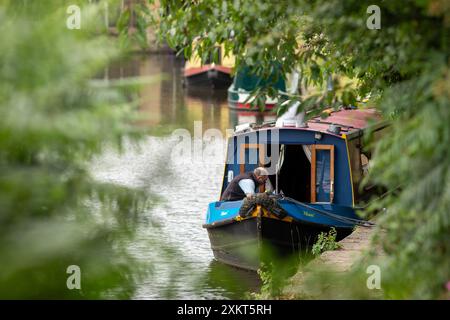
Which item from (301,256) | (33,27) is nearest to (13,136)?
(33,27)

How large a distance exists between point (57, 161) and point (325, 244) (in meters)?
9.40

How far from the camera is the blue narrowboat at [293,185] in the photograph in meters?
13.0

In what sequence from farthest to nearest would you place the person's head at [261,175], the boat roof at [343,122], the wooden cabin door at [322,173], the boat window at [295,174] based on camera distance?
the boat window at [295,174] → the boat roof at [343,122] → the wooden cabin door at [322,173] → the person's head at [261,175]

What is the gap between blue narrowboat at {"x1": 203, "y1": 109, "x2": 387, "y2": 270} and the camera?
13.0 metres

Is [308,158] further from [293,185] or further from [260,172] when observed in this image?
[260,172]

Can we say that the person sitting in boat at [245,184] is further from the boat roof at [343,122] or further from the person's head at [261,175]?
the boat roof at [343,122]

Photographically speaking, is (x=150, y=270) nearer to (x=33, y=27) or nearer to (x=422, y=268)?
(x=33, y=27)

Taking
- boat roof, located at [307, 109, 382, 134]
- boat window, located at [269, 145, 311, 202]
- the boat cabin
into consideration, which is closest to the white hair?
the boat cabin

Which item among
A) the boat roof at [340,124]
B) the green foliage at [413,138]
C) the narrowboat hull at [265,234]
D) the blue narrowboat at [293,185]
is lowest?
the narrowboat hull at [265,234]

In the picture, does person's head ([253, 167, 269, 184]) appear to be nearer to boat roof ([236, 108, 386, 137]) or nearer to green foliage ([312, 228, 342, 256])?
boat roof ([236, 108, 386, 137])

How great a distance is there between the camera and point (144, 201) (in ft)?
9.77

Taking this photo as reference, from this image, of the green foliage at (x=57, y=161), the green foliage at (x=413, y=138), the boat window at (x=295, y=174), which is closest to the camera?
the green foliage at (x=57, y=161)

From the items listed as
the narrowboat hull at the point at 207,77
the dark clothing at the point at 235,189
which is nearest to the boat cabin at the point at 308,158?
the dark clothing at the point at 235,189

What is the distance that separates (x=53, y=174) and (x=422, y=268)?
7.04 feet
